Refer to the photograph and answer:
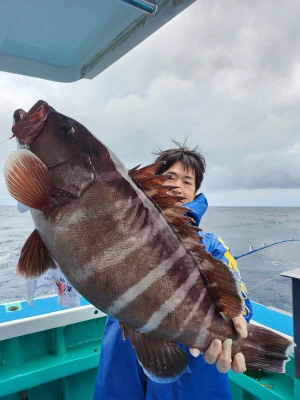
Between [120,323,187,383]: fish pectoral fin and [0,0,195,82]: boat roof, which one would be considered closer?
[120,323,187,383]: fish pectoral fin

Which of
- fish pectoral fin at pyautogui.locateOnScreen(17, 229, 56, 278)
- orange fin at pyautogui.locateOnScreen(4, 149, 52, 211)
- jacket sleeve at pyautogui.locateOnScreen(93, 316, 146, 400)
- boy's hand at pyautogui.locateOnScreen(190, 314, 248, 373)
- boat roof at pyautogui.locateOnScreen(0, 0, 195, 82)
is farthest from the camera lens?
jacket sleeve at pyautogui.locateOnScreen(93, 316, 146, 400)

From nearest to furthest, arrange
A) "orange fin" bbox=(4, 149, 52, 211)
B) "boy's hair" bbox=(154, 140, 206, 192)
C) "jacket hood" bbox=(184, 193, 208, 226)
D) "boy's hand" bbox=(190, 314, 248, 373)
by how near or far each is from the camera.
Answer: "orange fin" bbox=(4, 149, 52, 211), "boy's hand" bbox=(190, 314, 248, 373), "jacket hood" bbox=(184, 193, 208, 226), "boy's hair" bbox=(154, 140, 206, 192)

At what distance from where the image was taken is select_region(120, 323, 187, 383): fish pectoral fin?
47.9 inches

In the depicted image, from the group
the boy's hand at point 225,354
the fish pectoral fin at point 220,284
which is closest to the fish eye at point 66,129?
the fish pectoral fin at point 220,284

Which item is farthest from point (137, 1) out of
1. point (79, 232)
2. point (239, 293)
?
point (239, 293)

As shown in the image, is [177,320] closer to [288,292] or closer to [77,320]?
[77,320]

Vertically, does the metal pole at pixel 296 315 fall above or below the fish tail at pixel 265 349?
below

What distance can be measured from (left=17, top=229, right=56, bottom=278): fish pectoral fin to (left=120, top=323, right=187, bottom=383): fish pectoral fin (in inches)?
15.4

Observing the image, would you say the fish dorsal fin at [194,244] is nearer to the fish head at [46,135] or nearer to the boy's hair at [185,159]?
the fish head at [46,135]

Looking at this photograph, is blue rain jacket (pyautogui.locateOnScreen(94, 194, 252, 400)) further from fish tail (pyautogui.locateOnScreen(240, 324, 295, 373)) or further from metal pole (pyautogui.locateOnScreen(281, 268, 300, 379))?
metal pole (pyautogui.locateOnScreen(281, 268, 300, 379))

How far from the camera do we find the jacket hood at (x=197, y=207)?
6.93ft

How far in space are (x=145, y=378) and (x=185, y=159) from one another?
1.42 m

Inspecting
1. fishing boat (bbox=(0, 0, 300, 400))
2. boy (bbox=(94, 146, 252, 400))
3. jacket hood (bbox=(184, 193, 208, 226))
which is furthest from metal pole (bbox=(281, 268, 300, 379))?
jacket hood (bbox=(184, 193, 208, 226))

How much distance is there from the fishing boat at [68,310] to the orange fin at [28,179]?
93 cm
